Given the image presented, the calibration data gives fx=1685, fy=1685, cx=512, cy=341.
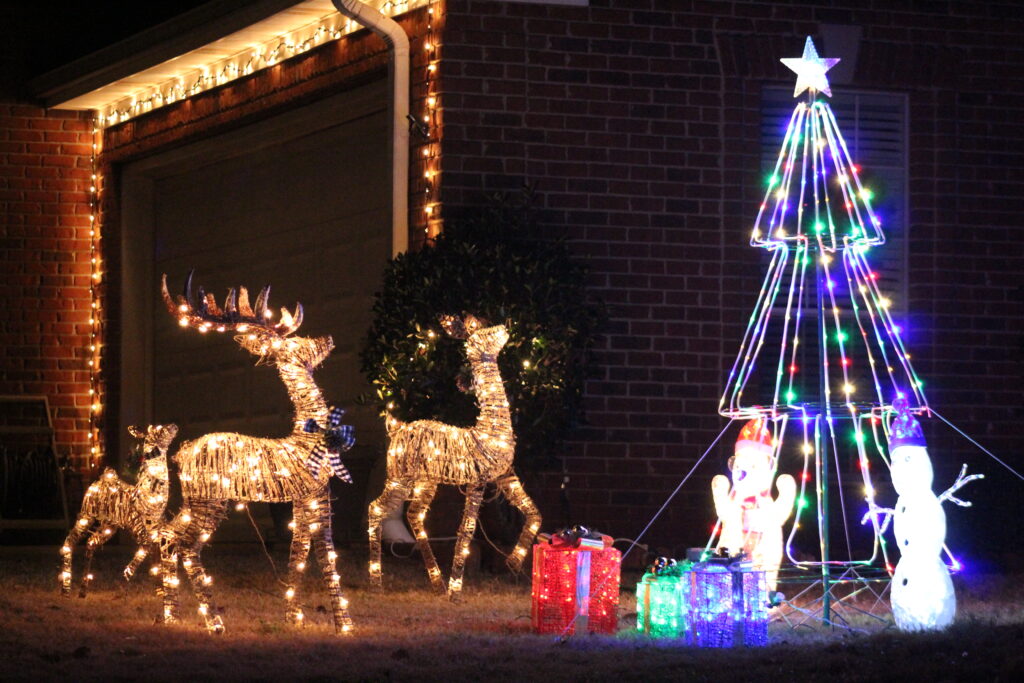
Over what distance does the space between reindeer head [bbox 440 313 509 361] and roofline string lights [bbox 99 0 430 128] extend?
345 cm

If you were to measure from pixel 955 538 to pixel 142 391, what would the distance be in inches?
325

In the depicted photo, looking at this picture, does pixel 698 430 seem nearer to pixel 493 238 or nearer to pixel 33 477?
→ pixel 493 238

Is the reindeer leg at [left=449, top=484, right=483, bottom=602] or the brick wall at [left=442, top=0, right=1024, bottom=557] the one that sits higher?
the brick wall at [left=442, top=0, right=1024, bottom=557]

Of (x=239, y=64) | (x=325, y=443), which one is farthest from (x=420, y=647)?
(x=239, y=64)

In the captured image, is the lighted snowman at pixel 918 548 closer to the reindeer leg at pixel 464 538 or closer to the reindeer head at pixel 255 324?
the reindeer leg at pixel 464 538

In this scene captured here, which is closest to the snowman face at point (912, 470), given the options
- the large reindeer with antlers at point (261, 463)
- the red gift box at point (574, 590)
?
the red gift box at point (574, 590)

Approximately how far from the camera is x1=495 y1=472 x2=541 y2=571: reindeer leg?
10008 mm

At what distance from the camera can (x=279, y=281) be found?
15195mm

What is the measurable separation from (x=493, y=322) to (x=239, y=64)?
4.94 metres

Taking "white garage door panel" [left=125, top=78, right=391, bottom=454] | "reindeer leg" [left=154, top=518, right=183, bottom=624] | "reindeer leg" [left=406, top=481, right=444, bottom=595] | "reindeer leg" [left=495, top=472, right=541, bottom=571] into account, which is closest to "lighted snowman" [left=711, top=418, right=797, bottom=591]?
"reindeer leg" [left=495, top=472, right=541, bottom=571]

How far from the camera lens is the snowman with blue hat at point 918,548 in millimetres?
8055

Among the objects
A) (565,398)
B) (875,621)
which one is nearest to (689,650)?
(875,621)

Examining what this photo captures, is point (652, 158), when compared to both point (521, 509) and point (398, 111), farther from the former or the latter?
point (521, 509)

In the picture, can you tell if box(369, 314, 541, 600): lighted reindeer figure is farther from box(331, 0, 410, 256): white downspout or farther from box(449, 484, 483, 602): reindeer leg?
box(331, 0, 410, 256): white downspout
